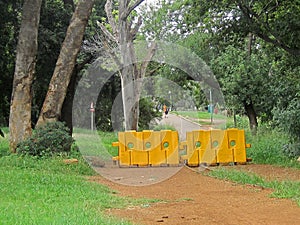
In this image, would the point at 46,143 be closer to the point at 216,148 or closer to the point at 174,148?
the point at 174,148

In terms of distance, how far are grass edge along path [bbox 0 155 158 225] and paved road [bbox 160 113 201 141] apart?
17.3ft

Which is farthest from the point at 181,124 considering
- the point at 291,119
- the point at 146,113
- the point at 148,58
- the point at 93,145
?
the point at 146,113

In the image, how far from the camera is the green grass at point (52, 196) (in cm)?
587

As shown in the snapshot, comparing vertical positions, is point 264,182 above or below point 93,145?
below

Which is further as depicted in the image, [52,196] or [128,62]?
[128,62]

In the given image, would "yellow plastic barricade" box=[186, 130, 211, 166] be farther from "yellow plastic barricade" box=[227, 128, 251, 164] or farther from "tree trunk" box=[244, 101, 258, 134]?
"tree trunk" box=[244, 101, 258, 134]

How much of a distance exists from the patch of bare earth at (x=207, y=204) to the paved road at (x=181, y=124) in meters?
4.87

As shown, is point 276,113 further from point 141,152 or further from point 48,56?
point 48,56

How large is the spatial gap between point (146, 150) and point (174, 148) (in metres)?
0.73

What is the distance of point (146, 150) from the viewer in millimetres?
13219

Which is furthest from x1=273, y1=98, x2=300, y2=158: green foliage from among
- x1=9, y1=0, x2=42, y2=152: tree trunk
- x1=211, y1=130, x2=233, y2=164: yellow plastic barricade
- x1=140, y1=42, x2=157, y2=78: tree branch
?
x1=9, y1=0, x2=42, y2=152: tree trunk

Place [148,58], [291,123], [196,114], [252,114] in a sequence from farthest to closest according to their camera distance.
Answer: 1. [252,114]
2. [148,58]
3. [196,114]
4. [291,123]

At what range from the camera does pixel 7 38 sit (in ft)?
55.7

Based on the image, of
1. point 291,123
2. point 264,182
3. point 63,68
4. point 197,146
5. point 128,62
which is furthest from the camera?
point 128,62
